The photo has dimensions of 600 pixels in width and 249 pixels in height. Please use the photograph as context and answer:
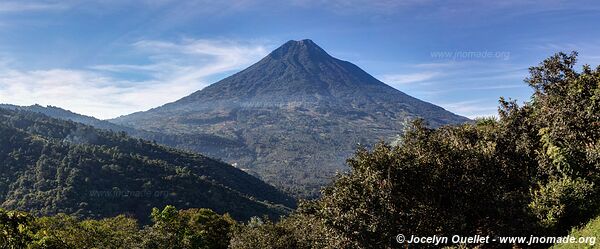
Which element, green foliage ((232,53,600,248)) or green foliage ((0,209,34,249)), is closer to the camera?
green foliage ((0,209,34,249))

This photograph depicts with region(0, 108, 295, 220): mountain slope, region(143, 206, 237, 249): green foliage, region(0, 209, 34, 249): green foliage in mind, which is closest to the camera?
region(0, 209, 34, 249): green foliage

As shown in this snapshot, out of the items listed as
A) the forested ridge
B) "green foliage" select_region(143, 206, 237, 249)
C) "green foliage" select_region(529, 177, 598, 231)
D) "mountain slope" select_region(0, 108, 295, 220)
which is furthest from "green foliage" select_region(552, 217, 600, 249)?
"mountain slope" select_region(0, 108, 295, 220)

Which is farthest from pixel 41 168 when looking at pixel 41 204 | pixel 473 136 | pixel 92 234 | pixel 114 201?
pixel 473 136

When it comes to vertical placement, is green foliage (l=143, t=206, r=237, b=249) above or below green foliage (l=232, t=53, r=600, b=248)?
below

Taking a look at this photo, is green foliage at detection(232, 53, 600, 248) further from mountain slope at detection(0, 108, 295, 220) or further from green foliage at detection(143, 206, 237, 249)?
mountain slope at detection(0, 108, 295, 220)

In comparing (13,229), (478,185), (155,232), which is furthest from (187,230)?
(13,229)

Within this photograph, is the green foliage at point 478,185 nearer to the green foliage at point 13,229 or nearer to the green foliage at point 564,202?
the green foliage at point 564,202

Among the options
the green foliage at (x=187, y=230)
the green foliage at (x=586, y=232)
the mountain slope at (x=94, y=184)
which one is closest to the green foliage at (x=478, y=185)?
the green foliage at (x=586, y=232)

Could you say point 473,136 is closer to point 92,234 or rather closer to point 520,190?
point 520,190

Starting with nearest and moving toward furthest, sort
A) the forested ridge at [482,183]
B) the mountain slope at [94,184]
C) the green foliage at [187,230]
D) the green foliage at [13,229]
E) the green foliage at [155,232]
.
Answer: the green foliage at [13,229] → the forested ridge at [482,183] → the green foliage at [155,232] → the green foliage at [187,230] → the mountain slope at [94,184]

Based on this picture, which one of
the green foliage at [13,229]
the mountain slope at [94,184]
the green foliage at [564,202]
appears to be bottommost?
the mountain slope at [94,184]

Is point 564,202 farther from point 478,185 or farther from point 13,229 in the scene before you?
point 13,229

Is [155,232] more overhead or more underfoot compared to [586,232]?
more underfoot

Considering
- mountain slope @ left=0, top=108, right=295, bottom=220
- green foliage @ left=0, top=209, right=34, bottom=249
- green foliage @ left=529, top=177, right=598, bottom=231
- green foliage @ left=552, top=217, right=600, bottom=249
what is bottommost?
mountain slope @ left=0, top=108, right=295, bottom=220
